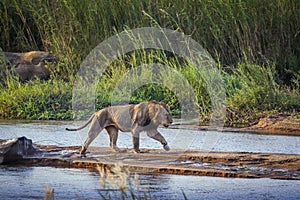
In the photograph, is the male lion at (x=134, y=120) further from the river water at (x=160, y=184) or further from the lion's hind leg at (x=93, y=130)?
the river water at (x=160, y=184)

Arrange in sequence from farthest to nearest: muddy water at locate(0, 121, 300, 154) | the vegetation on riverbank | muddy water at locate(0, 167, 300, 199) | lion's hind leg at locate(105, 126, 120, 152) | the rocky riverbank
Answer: the vegetation on riverbank → muddy water at locate(0, 121, 300, 154) → lion's hind leg at locate(105, 126, 120, 152) → the rocky riverbank → muddy water at locate(0, 167, 300, 199)

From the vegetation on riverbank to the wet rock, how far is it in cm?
412

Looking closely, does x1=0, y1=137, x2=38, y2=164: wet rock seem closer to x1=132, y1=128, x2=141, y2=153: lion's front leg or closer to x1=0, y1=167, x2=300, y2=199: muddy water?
x1=0, y1=167, x2=300, y2=199: muddy water

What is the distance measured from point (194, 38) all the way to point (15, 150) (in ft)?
22.2

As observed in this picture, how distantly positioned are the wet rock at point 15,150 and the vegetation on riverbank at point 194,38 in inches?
162

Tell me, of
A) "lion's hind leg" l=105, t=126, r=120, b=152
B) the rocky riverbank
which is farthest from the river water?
"lion's hind leg" l=105, t=126, r=120, b=152

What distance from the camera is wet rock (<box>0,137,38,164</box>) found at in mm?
7656

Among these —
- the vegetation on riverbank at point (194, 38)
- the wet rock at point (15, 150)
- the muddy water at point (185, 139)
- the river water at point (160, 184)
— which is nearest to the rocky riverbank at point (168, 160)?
the wet rock at point (15, 150)

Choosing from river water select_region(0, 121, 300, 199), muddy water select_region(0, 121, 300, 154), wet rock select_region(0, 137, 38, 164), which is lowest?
muddy water select_region(0, 121, 300, 154)

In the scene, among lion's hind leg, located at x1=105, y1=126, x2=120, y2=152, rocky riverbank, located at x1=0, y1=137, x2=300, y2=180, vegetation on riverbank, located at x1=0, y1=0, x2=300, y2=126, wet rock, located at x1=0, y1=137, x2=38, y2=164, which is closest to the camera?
rocky riverbank, located at x1=0, y1=137, x2=300, y2=180

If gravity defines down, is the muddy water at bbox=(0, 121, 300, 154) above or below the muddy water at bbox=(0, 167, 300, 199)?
below

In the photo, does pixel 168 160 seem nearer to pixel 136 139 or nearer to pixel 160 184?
pixel 136 139

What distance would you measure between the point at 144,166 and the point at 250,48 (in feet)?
21.9

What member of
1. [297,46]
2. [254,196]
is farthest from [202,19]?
[254,196]
